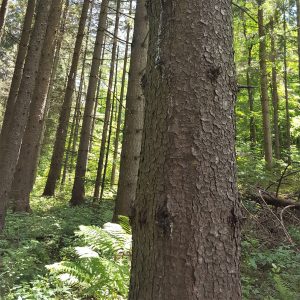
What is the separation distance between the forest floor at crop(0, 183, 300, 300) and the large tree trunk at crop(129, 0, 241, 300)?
2.29 m

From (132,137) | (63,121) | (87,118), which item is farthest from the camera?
(63,121)

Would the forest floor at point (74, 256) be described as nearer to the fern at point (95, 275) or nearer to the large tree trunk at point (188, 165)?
the fern at point (95, 275)

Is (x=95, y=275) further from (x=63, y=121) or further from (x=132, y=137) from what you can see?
(x=63, y=121)

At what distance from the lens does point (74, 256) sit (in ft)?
18.5

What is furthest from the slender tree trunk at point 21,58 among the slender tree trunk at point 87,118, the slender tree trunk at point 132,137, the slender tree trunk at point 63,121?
the slender tree trunk at point 132,137

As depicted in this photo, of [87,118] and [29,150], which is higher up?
[87,118]

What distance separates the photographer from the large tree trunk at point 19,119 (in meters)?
7.24

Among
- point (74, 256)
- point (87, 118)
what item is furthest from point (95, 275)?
point (87, 118)

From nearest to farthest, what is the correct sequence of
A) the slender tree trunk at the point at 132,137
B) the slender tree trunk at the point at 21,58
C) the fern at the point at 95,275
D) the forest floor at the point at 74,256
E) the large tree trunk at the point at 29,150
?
the fern at the point at 95,275
the forest floor at the point at 74,256
the slender tree trunk at the point at 132,137
the large tree trunk at the point at 29,150
the slender tree trunk at the point at 21,58

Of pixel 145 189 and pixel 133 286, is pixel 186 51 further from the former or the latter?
pixel 133 286

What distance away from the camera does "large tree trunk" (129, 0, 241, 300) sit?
1.72 meters

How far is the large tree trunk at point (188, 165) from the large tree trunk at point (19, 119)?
592 centimetres

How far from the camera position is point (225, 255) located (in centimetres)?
178

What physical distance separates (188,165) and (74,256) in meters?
4.37
